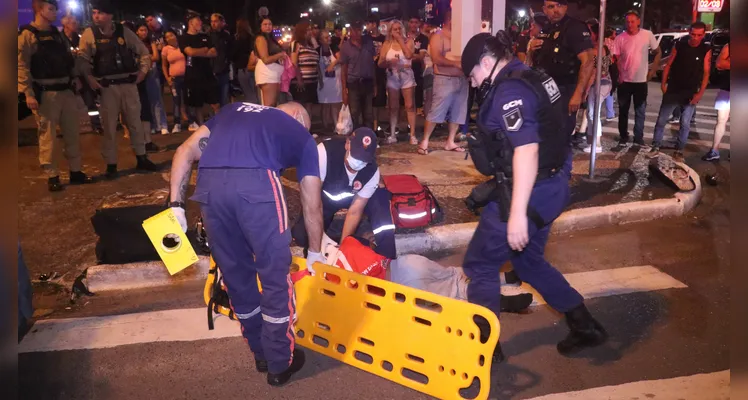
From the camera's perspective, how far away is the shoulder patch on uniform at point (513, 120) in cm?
295

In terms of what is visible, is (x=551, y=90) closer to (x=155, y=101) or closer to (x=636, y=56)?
(x=636, y=56)

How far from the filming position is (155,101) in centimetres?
1069

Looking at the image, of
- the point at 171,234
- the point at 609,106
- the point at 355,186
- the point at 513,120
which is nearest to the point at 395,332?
the point at 355,186

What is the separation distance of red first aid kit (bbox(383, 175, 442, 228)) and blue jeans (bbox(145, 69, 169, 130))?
6436 mm

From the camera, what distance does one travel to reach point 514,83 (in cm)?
301

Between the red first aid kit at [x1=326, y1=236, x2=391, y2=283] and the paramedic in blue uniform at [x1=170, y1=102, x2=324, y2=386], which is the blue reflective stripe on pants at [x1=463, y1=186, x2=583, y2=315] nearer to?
the red first aid kit at [x1=326, y1=236, x2=391, y2=283]

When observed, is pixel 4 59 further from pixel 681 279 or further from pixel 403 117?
pixel 403 117

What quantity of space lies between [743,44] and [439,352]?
7.98 feet

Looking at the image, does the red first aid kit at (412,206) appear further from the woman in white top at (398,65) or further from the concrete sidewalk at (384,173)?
the woman in white top at (398,65)

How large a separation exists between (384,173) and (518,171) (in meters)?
4.48

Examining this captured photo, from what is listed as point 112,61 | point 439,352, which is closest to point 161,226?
point 439,352

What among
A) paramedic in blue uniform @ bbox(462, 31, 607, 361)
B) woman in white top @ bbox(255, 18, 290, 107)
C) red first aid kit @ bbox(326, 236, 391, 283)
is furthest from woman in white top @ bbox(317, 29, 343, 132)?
paramedic in blue uniform @ bbox(462, 31, 607, 361)

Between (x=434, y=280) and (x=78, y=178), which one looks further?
(x=78, y=178)

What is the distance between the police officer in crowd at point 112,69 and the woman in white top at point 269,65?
160cm
